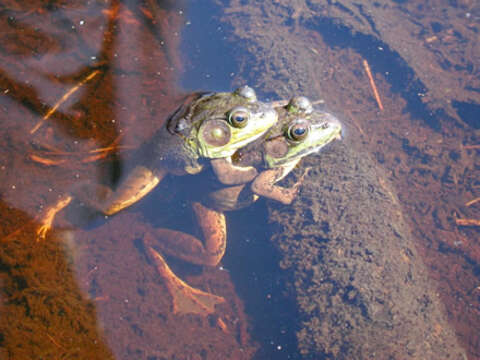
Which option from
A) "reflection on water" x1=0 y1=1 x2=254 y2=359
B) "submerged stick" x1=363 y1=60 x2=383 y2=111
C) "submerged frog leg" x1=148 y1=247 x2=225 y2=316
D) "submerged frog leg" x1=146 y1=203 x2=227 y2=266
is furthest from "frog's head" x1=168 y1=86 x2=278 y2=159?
"submerged stick" x1=363 y1=60 x2=383 y2=111

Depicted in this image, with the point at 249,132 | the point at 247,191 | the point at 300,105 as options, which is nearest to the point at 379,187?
the point at 300,105

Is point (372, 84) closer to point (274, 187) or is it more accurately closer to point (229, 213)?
point (274, 187)

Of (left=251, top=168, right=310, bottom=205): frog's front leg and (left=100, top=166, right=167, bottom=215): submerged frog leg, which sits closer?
(left=100, top=166, right=167, bottom=215): submerged frog leg

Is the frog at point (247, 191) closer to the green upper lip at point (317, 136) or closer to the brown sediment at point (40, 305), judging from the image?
the green upper lip at point (317, 136)

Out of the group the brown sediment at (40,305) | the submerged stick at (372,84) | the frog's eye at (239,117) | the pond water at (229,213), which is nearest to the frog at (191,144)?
the frog's eye at (239,117)

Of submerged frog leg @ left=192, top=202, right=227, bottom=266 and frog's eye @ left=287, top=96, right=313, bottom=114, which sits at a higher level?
frog's eye @ left=287, top=96, right=313, bottom=114

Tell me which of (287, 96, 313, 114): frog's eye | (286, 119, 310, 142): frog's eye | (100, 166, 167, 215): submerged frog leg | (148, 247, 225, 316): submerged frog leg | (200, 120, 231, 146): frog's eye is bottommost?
(148, 247, 225, 316): submerged frog leg

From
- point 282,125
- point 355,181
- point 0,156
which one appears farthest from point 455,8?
point 0,156

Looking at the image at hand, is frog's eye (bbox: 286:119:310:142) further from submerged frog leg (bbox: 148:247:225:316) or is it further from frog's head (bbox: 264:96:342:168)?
submerged frog leg (bbox: 148:247:225:316)
